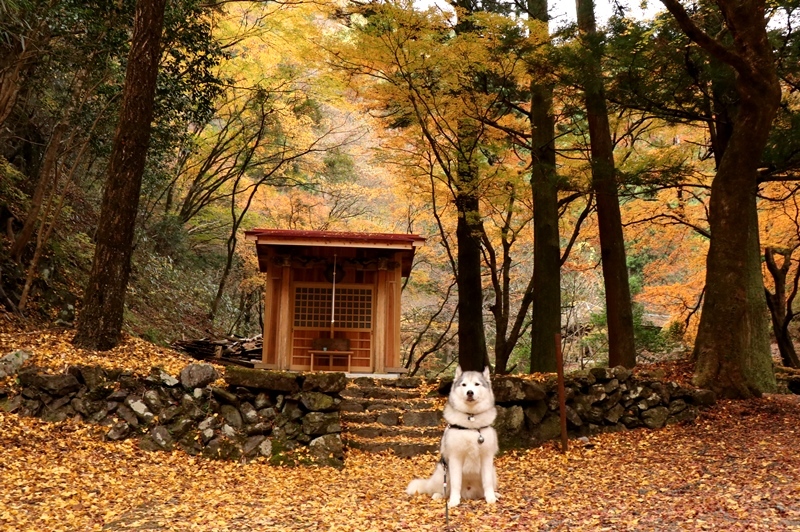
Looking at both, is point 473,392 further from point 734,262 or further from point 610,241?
point 610,241

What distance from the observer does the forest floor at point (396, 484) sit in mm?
4082

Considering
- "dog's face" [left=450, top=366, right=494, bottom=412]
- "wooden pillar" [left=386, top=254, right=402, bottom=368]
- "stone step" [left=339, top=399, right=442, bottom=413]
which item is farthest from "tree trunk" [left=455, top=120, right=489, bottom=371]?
"dog's face" [left=450, top=366, right=494, bottom=412]

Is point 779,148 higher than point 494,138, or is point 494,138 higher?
point 494,138

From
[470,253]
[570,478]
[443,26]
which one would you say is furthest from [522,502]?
[443,26]

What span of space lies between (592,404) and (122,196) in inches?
266

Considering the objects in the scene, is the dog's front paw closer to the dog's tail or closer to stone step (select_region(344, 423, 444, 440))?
the dog's tail

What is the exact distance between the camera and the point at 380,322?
461 inches

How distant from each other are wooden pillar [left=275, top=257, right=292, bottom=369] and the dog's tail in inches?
274

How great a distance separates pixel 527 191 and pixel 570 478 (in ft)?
19.4

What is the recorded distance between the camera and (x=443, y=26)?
912cm

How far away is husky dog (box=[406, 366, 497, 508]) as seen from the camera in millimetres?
4219

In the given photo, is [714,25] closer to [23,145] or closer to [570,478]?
[570,478]

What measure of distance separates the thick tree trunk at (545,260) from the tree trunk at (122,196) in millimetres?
5589

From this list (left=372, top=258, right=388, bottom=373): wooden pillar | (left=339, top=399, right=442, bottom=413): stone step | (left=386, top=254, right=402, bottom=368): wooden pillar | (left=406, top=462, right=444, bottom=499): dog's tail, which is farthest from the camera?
(left=386, top=254, right=402, bottom=368): wooden pillar
